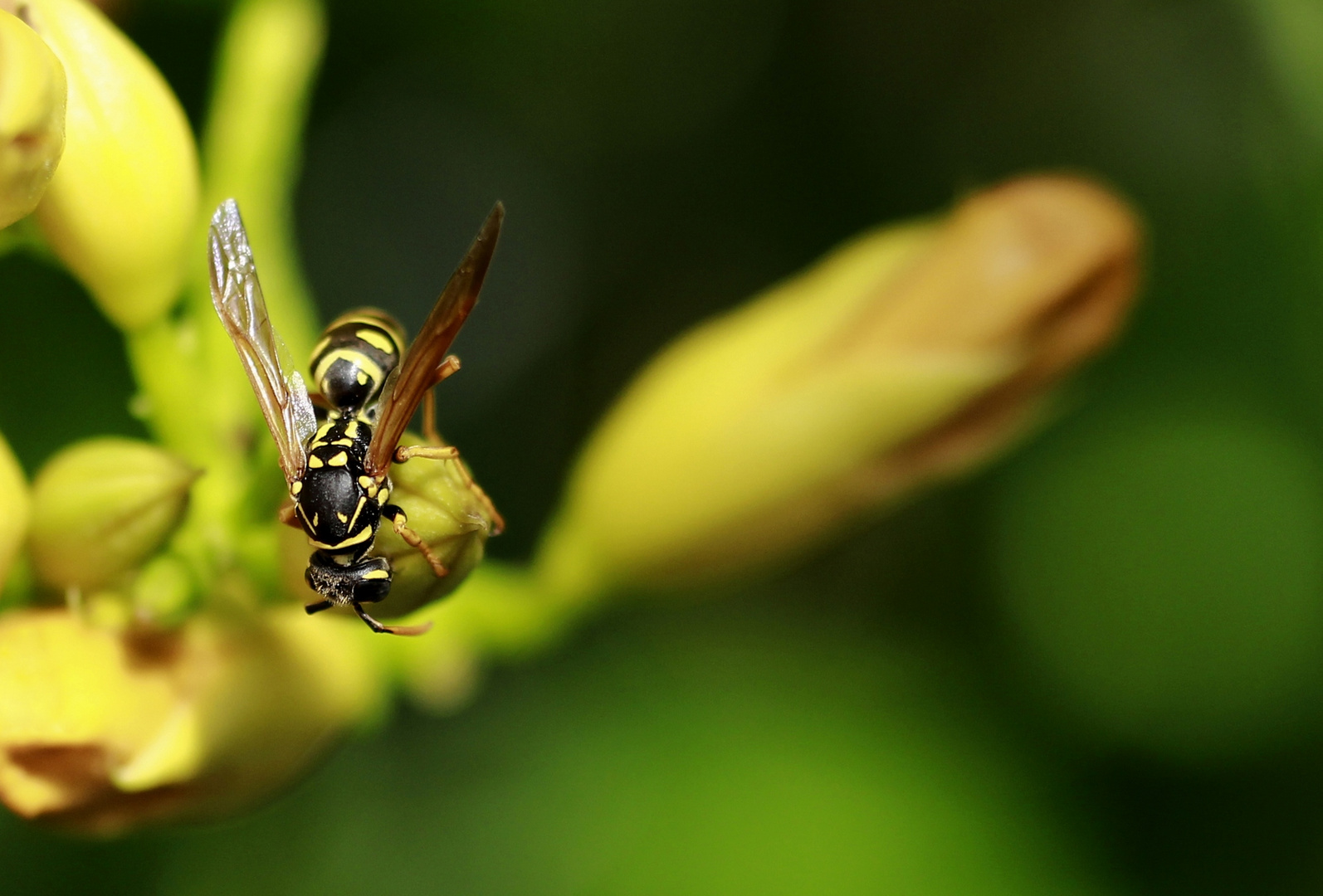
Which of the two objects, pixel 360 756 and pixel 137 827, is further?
pixel 360 756

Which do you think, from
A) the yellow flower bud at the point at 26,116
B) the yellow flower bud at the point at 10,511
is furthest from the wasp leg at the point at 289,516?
the yellow flower bud at the point at 26,116

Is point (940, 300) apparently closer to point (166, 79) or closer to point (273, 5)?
point (273, 5)

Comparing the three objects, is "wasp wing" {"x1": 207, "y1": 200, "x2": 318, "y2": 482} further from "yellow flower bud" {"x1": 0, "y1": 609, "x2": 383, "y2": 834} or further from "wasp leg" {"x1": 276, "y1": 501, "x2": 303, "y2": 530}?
"yellow flower bud" {"x1": 0, "y1": 609, "x2": 383, "y2": 834}

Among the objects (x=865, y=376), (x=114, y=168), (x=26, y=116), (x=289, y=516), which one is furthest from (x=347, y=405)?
(x=865, y=376)

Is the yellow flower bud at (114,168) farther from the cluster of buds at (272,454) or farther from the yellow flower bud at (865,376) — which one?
the yellow flower bud at (865,376)

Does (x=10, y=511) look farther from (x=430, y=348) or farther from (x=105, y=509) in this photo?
(x=430, y=348)

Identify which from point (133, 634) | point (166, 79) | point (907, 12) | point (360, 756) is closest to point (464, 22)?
point (166, 79)
